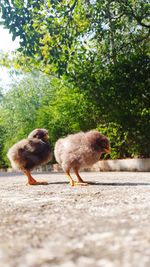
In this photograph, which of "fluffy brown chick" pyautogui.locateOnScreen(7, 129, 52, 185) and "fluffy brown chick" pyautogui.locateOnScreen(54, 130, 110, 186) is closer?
"fluffy brown chick" pyautogui.locateOnScreen(54, 130, 110, 186)

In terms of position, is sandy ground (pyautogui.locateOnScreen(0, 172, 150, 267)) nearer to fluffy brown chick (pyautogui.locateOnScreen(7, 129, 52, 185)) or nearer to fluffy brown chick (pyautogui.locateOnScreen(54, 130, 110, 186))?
fluffy brown chick (pyautogui.locateOnScreen(54, 130, 110, 186))

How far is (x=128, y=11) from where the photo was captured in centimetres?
1162

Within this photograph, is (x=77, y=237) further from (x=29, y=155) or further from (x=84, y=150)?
(x=29, y=155)

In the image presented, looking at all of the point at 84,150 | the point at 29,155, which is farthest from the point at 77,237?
the point at 29,155

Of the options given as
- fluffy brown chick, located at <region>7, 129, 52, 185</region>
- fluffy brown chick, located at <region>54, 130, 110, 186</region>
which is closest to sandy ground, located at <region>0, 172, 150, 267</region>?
fluffy brown chick, located at <region>54, 130, 110, 186</region>

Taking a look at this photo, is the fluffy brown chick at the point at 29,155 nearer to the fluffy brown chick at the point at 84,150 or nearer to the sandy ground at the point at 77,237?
the fluffy brown chick at the point at 84,150

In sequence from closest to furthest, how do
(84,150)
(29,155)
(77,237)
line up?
(77,237)
(84,150)
(29,155)

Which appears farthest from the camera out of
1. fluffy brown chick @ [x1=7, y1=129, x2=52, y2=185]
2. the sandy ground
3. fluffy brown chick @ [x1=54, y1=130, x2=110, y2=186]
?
fluffy brown chick @ [x1=7, y1=129, x2=52, y2=185]

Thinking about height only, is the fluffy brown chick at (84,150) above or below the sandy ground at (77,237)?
above

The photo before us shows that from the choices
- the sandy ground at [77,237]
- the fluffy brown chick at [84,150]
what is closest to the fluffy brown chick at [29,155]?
the fluffy brown chick at [84,150]

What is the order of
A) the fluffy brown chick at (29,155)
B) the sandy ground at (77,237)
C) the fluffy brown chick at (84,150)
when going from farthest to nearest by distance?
the fluffy brown chick at (29,155), the fluffy brown chick at (84,150), the sandy ground at (77,237)

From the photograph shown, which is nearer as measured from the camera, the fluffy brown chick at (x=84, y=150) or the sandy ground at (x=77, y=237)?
the sandy ground at (x=77, y=237)

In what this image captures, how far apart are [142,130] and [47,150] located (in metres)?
4.56

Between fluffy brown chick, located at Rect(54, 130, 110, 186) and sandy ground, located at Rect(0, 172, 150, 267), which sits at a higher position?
fluffy brown chick, located at Rect(54, 130, 110, 186)
